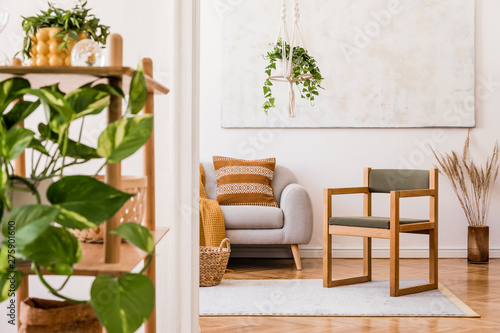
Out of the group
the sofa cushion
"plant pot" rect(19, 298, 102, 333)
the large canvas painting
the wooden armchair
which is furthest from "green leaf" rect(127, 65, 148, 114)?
the large canvas painting

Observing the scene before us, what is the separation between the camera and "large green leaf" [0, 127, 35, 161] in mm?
979

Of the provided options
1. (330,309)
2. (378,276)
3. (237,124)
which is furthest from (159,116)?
(237,124)

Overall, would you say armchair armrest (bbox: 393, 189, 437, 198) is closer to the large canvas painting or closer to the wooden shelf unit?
the large canvas painting

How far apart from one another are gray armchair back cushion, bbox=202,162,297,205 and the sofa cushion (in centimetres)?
46

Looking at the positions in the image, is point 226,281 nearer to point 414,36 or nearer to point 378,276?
point 378,276

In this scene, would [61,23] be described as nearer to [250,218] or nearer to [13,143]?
[13,143]

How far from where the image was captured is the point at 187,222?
5.96 ft

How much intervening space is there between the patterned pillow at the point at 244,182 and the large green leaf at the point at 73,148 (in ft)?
10.8

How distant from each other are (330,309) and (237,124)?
7.33ft

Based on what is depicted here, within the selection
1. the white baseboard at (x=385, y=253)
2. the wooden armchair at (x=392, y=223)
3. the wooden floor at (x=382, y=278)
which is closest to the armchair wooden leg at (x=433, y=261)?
the wooden armchair at (x=392, y=223)

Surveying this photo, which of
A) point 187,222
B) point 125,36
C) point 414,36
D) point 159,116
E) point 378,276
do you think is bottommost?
point 378,276

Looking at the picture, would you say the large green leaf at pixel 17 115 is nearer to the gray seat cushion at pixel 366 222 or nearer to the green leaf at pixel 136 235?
the green leaf at pixel 136 235

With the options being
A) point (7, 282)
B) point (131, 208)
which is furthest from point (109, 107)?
point (7, 282)

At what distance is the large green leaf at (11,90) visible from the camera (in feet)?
3.50
